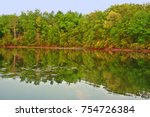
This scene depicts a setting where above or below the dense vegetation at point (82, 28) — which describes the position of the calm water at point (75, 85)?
below

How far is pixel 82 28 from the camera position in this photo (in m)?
58.2

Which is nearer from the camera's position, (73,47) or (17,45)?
(73,47)

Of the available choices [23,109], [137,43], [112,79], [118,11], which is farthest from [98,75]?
[118,11]

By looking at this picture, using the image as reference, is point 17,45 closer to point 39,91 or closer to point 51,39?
point 51,39

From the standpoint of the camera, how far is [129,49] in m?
46.8

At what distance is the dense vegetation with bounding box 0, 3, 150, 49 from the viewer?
4706 centimetres

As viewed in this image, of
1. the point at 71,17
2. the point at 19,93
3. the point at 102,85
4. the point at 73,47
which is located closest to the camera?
the point at 19,93

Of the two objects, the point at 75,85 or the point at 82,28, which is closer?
the point at 75,85

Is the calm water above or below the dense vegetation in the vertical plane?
below

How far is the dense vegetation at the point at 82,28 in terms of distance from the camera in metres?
47.1

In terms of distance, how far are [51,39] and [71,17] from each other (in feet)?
17.3

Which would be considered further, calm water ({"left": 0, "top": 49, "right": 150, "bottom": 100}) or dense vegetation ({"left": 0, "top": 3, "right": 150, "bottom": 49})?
dense vegetation ({"left": 0, "top": 3, "right": 150, "bottom": 49})

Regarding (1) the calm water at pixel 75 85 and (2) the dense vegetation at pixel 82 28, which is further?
(2) the dense vegetation at pixel 82 28

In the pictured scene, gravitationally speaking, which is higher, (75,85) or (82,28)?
(82,28)
